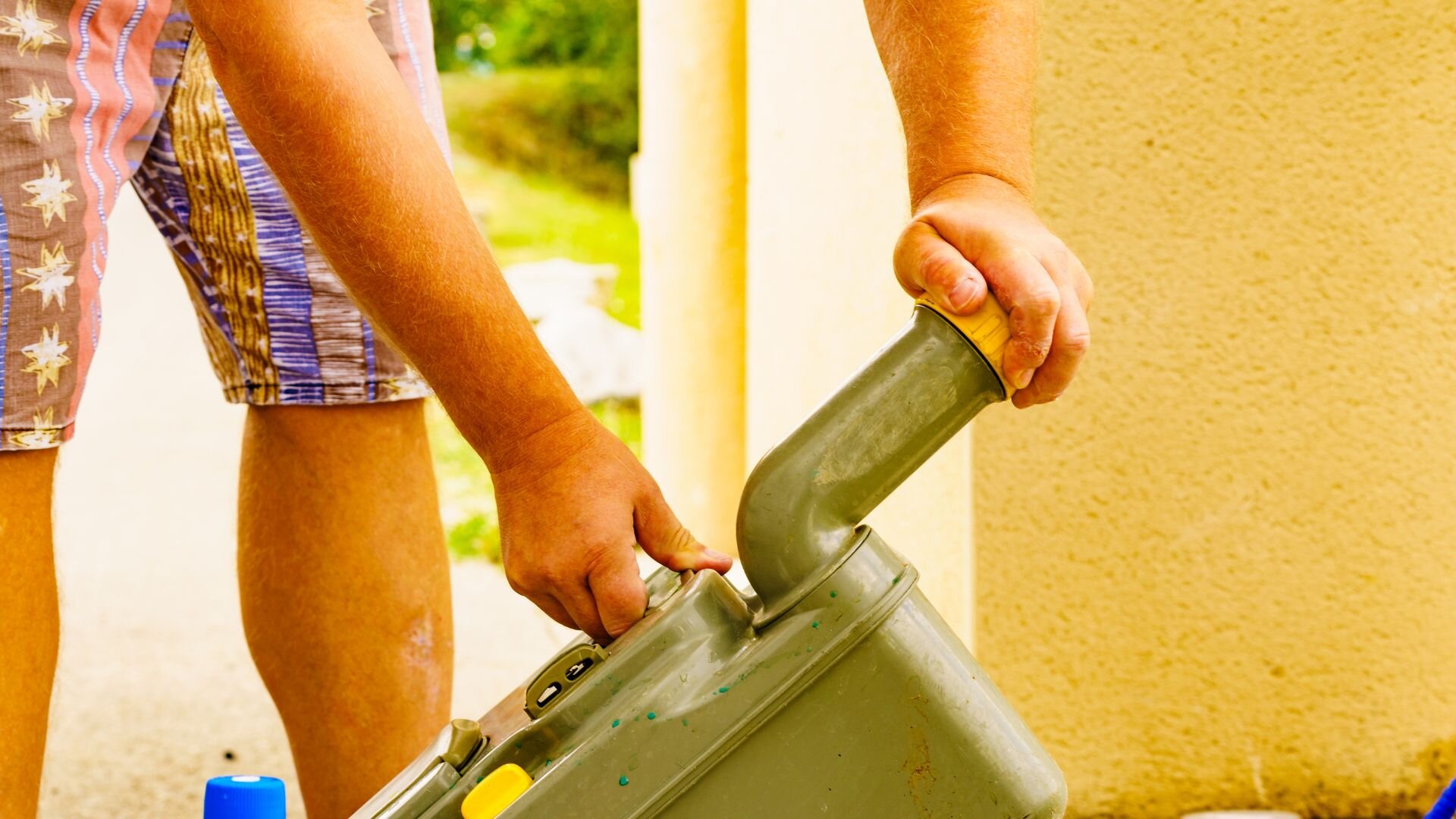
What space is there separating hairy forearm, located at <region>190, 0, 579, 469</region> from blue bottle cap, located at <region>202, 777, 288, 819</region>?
296 mm

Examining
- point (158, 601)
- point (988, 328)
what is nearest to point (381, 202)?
point (988, 328)

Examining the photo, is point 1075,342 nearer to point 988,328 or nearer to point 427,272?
point 988,328

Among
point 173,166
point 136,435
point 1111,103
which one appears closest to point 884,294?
point 1111,103

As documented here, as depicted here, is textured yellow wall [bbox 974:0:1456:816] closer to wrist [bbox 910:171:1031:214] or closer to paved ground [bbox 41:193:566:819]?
wrist [bbox 910:171:1031:214]

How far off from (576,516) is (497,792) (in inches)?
7.9

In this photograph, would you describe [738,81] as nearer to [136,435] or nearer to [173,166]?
[173,166]

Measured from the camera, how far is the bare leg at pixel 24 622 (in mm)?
1088

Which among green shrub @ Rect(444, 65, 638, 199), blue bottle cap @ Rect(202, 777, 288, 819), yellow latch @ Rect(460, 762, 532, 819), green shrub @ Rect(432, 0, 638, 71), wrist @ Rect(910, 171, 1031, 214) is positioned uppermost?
green shrub @ Rect(432, 0, 638, 71)

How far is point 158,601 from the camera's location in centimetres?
333

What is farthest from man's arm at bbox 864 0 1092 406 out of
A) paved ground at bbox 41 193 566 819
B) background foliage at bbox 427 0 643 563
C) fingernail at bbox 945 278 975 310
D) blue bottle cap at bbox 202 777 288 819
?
background foliage at bbox 427 0 643 563

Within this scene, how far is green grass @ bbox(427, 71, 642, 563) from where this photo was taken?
18.6 ft

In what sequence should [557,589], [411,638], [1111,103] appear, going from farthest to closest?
1. [1111,103]
2. [411,638]
3. [557,589]

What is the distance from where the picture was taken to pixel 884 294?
6.82 ft

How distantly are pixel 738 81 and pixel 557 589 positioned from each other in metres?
2.54
